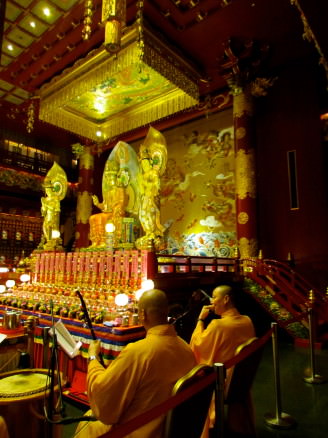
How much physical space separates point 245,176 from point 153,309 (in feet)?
20.0

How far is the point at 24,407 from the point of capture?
161cm

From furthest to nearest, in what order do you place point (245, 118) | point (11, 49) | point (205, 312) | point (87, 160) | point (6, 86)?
1. point (87, 160)
2. point (6, 86)
3. point (245, 118)
4. point (11, 49)
5. point (205, 312)

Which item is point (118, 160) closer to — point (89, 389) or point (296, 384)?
point (296, 384)

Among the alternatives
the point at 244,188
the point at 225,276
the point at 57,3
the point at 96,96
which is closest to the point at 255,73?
the point at 244,188

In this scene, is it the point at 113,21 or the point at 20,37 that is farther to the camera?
the point at 20,37

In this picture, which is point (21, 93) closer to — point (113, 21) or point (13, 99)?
point (13, 99)

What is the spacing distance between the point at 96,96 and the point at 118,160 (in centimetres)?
237

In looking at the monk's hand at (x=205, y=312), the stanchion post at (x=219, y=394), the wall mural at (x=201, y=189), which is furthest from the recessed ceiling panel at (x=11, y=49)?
the stanchion post at (x=219, y=394)

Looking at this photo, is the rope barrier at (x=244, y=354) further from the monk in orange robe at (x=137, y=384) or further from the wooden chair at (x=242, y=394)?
the monk in orange robe at (x=137, y=384)

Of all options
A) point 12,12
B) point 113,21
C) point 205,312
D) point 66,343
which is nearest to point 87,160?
point 12,12

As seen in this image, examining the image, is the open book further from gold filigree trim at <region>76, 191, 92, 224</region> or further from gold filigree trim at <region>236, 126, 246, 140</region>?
gold filigree trim at <region>76, 191, 92, 224</region>

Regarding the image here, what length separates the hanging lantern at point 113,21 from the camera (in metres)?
3.08

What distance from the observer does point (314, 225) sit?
6.70 metres

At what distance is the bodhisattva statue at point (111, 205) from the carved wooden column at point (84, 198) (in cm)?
514
